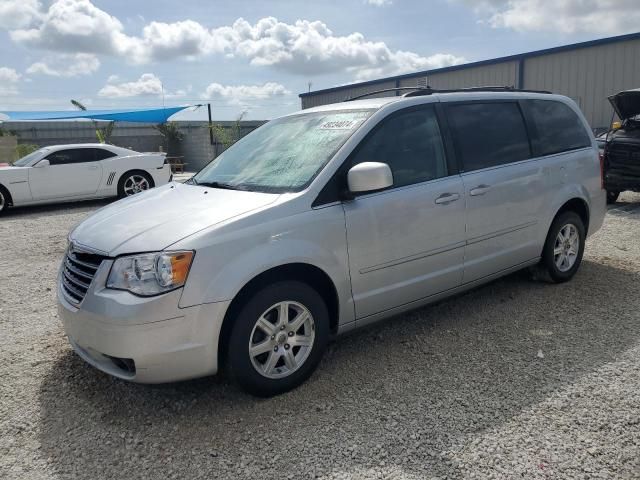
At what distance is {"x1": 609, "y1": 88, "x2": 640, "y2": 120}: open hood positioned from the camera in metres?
8.88

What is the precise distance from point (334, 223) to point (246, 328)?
84 centimetres

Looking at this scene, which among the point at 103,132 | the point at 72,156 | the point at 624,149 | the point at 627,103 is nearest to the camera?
the point at 627,103

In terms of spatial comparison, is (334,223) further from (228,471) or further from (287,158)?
(228,471)

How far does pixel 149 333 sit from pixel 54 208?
34.7 ft

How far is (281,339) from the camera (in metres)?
3.15

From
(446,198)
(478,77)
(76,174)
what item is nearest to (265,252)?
(446,198)

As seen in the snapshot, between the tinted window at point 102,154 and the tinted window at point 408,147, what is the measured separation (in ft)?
32.3

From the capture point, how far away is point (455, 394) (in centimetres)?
316

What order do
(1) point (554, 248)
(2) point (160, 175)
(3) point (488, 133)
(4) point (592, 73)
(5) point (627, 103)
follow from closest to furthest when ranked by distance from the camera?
(3) point (488, 133) → (1) point (554, 248) → (5) point (627, 103) → (2) point (160, 175) → (4) point (592, 73)

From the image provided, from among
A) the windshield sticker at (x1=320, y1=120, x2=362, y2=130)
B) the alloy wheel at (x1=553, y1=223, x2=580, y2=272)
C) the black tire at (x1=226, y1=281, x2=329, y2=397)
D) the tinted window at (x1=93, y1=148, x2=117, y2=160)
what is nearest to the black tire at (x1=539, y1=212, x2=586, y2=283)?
the alloy wheel at (x1=553, y1=223, x2=580, y2=272)

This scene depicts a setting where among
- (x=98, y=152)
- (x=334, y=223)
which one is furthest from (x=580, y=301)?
(x=98, y=152)

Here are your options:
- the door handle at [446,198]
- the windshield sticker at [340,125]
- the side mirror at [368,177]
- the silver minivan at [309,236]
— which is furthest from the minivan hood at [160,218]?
the door handle at [446,198]

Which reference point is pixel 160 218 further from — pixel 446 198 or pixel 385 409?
pixel 446 198

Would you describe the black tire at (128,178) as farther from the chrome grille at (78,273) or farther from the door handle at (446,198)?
the door handle at (446,198)
